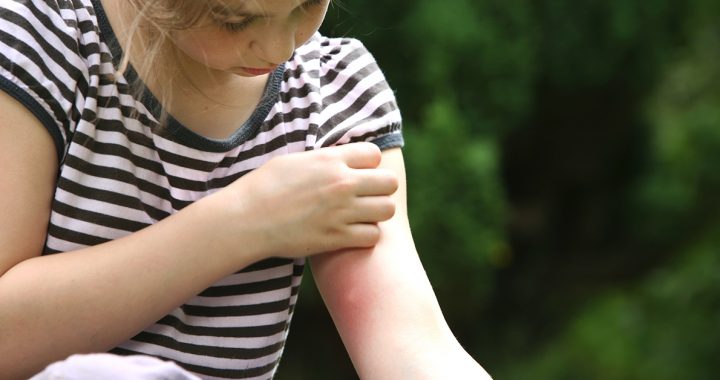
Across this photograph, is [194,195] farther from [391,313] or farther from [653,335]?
[653,335]

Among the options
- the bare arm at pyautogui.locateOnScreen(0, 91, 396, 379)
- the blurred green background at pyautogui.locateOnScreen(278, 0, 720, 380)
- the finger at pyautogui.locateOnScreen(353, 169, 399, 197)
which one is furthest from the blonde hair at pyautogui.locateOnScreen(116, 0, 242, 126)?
the blurred green background at pyautogui.locateOnScreen(278, 0, 720, 380)

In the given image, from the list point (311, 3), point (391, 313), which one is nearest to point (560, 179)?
point (391, 313)

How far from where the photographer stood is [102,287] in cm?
123

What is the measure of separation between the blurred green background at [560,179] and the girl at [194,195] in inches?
57.4

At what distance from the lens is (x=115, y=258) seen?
48.9 inches

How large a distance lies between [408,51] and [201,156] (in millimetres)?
1796

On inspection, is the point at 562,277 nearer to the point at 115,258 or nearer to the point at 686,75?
the point at 686,75

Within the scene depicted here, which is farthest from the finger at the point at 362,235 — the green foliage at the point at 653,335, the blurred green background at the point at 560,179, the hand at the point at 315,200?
the green foliage at the point at 653,335

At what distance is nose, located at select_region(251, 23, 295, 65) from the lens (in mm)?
1205

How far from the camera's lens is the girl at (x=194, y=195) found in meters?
1.22

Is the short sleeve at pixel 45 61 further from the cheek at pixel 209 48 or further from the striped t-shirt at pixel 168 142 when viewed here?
the cheek at pixel 209 48

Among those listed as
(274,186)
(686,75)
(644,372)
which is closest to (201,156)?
(274,186)

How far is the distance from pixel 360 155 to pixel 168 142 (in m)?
0.24

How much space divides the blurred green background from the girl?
146 cm
